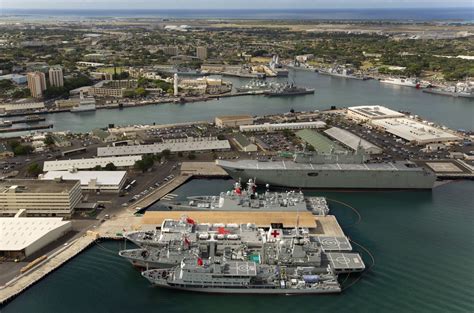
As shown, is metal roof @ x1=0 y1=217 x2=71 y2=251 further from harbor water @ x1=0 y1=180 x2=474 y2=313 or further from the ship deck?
the ship deck

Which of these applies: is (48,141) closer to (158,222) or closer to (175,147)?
(175,147)

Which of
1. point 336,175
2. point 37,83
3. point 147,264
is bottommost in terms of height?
point 147,264

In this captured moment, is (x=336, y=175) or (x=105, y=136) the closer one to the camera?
(x=336, y=175)

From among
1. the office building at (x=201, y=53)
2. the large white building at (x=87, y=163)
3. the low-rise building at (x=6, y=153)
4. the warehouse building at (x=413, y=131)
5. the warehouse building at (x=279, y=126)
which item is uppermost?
the office building at (x=201, y=53)

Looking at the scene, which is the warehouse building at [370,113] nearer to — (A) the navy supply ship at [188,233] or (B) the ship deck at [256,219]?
(B) the ship deck at [256,219]

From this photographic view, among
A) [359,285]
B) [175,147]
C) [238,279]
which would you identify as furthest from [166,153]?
[359,285]

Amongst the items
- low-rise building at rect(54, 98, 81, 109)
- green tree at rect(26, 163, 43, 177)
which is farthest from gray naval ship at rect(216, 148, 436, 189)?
low-rise building at rect(54, 98, 81, 109)

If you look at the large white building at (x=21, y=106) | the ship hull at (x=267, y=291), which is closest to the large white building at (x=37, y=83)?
the large white building at (x=21, y=106)
